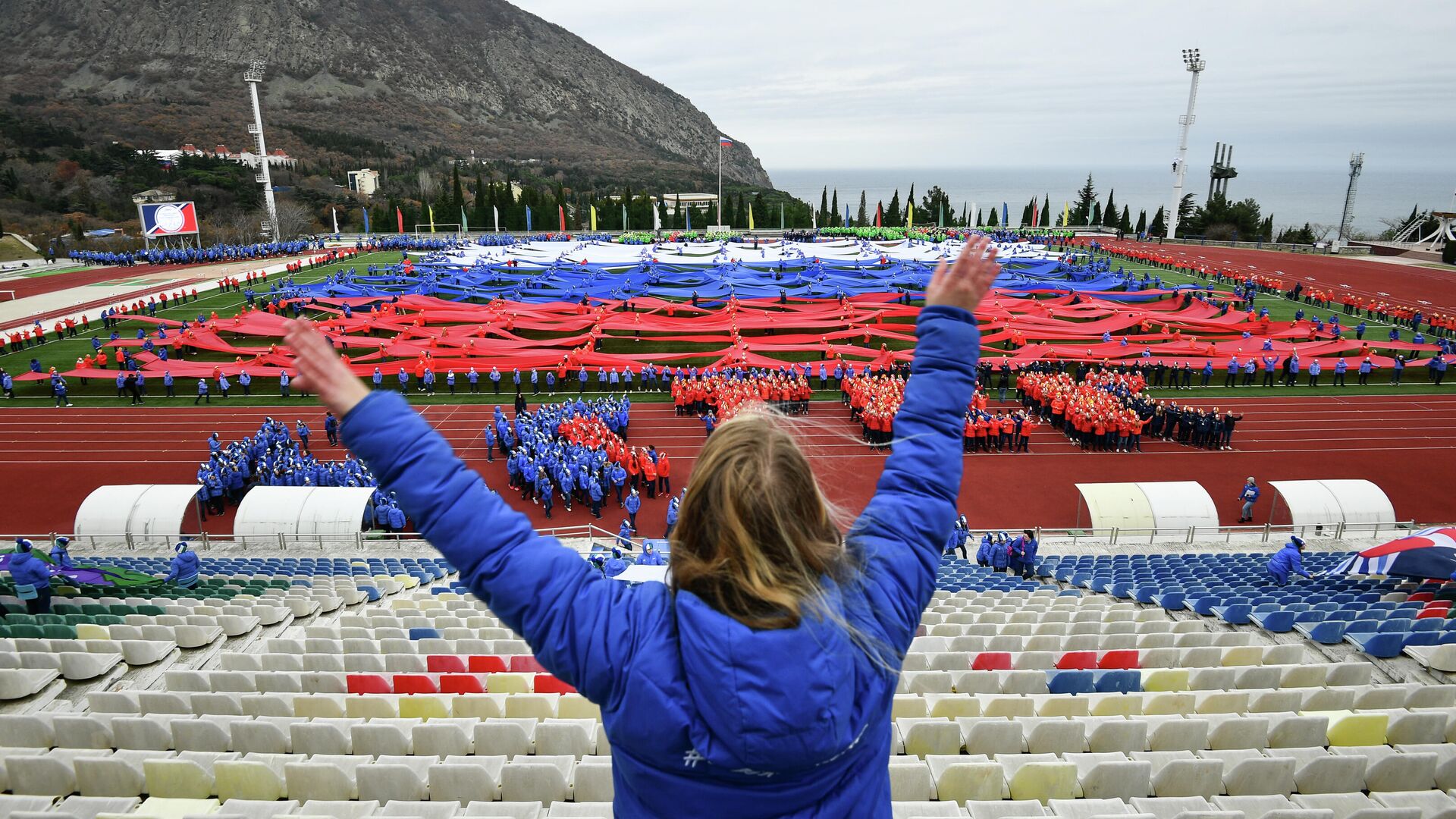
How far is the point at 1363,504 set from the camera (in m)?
14.1

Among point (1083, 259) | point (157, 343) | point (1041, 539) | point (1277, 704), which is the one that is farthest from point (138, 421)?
point (1083, 259)

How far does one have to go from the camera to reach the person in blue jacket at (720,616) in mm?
1270

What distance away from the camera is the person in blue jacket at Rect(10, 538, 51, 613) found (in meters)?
8.59

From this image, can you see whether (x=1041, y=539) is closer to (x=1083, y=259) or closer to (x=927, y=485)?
(x=927, y=485)

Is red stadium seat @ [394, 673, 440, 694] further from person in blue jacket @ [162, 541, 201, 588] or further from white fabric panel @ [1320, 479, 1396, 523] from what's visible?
white fabric panel @ [1320, 479, 1396, 523]

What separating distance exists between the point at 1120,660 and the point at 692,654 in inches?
252

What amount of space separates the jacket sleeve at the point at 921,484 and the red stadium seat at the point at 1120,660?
5766 millimetres

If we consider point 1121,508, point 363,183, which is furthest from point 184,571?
point 363,183

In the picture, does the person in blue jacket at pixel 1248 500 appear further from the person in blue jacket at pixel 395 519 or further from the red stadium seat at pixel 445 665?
the person in blue jacket at pixel 395 519

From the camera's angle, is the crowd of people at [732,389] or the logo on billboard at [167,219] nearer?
the crowd of people at [732,389]

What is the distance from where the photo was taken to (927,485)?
168cm

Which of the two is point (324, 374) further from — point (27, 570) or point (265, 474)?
point (265, 474)

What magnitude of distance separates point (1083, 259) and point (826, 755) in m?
59.8

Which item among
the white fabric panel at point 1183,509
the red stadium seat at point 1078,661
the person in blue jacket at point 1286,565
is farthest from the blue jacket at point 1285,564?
the red stadium seat at point 1078,661
